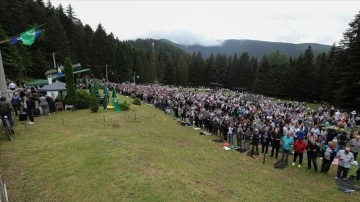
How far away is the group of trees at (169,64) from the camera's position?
41750 mm

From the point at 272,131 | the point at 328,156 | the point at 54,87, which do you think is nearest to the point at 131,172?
the point at 328,156

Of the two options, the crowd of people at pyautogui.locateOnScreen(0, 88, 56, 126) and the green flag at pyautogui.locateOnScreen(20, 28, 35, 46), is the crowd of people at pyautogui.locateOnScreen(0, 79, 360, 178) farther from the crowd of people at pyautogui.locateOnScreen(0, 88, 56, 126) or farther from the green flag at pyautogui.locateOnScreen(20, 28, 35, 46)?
the green flag at pyautogui.locateOnScreen(20, 28, 35, 46)

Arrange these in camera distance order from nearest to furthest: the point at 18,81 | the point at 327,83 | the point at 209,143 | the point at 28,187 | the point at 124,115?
1. the point at 28,187
2. the point at 209,143
3. the point at 124,115
4. the point at 18,81
5. the point at 327,83

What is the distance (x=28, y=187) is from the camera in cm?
922

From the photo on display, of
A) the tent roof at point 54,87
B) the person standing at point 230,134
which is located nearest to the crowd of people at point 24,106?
the tent roof at point 54,87

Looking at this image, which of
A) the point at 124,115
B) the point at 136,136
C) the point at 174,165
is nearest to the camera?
the point at 174,165

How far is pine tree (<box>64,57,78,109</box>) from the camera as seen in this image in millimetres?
21516

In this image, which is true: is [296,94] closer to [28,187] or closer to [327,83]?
[327,83]

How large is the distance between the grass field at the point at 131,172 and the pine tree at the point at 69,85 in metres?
6.03

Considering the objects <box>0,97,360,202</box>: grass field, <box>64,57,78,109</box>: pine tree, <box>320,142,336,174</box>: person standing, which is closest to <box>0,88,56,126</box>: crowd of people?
<box>0,97,360,202</box>: grass field

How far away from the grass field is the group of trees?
30373 mm

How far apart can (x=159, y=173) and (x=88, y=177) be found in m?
2.60

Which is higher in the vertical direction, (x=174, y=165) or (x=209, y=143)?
(x=174, y=165)

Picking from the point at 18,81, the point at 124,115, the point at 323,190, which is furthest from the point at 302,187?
the point at 18,81
